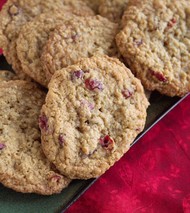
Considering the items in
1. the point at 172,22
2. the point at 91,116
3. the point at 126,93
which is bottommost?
the point at 91,116

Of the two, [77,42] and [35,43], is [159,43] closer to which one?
[77,42]

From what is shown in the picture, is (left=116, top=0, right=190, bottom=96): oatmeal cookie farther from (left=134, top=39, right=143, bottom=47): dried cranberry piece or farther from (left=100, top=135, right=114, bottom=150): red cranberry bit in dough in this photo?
(left=100, top=135, right=114, bottom=150): red cranberry bit in dough

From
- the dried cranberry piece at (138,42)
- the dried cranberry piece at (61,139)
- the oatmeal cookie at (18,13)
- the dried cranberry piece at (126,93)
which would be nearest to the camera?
the dried cranberry piece at (61,139)

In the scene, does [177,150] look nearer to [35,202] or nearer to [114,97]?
[114,97]

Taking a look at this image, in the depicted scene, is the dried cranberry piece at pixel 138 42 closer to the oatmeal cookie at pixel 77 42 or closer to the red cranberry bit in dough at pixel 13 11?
the oatmeal cookie at pixel 77 42

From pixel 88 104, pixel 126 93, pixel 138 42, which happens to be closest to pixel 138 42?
pixel 138 42

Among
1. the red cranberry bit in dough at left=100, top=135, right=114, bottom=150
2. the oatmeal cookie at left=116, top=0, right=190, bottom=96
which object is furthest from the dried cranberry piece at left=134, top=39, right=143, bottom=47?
the red cranberry bit in dough at left=100, top=135, right=114, bottom=150

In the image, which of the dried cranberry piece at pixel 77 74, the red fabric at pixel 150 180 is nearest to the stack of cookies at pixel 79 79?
the dried cranberry piece at pixel 77 74
